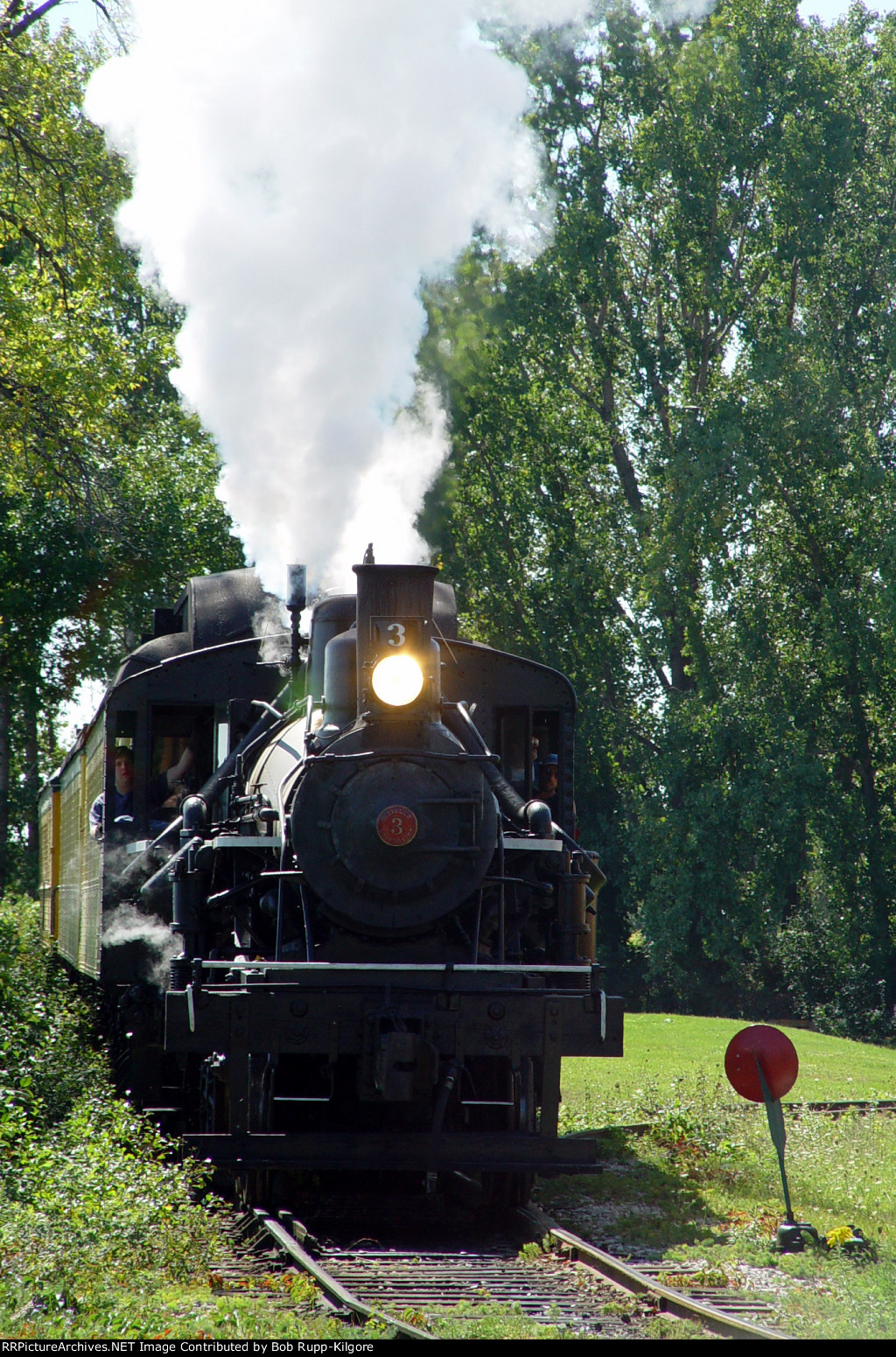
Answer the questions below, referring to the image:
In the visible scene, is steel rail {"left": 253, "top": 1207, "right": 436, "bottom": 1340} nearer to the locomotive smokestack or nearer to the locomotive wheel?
the locomotive wheel

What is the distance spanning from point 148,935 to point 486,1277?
3866mm

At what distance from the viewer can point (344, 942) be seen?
7.08 meters

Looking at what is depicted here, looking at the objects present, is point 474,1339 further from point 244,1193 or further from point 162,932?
point 162,932

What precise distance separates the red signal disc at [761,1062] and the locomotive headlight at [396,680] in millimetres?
2576

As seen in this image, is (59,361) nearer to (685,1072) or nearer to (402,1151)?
(685,1072)

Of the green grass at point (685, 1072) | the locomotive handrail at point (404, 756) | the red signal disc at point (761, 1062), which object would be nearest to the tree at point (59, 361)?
the locomotive handrail at point (404, 756)

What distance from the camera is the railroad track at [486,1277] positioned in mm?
5258

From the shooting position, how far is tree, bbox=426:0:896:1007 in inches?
892

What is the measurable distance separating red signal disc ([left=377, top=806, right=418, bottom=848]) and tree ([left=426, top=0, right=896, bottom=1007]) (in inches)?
631

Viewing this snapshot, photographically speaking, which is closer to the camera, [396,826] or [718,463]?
[396,826]

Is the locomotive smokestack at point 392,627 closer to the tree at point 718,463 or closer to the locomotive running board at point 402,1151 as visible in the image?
the locomotive running board at point 402,1151

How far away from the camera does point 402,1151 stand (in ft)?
21.9

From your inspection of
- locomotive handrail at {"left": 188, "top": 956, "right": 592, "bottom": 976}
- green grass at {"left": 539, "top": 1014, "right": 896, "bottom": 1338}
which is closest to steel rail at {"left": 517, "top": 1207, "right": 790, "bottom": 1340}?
green grass at {"left": 539, "top": 1014, "right": 896, "bottom": 1338}

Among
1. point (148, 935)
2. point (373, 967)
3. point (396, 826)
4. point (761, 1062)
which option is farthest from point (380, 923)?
point (148, 935)
